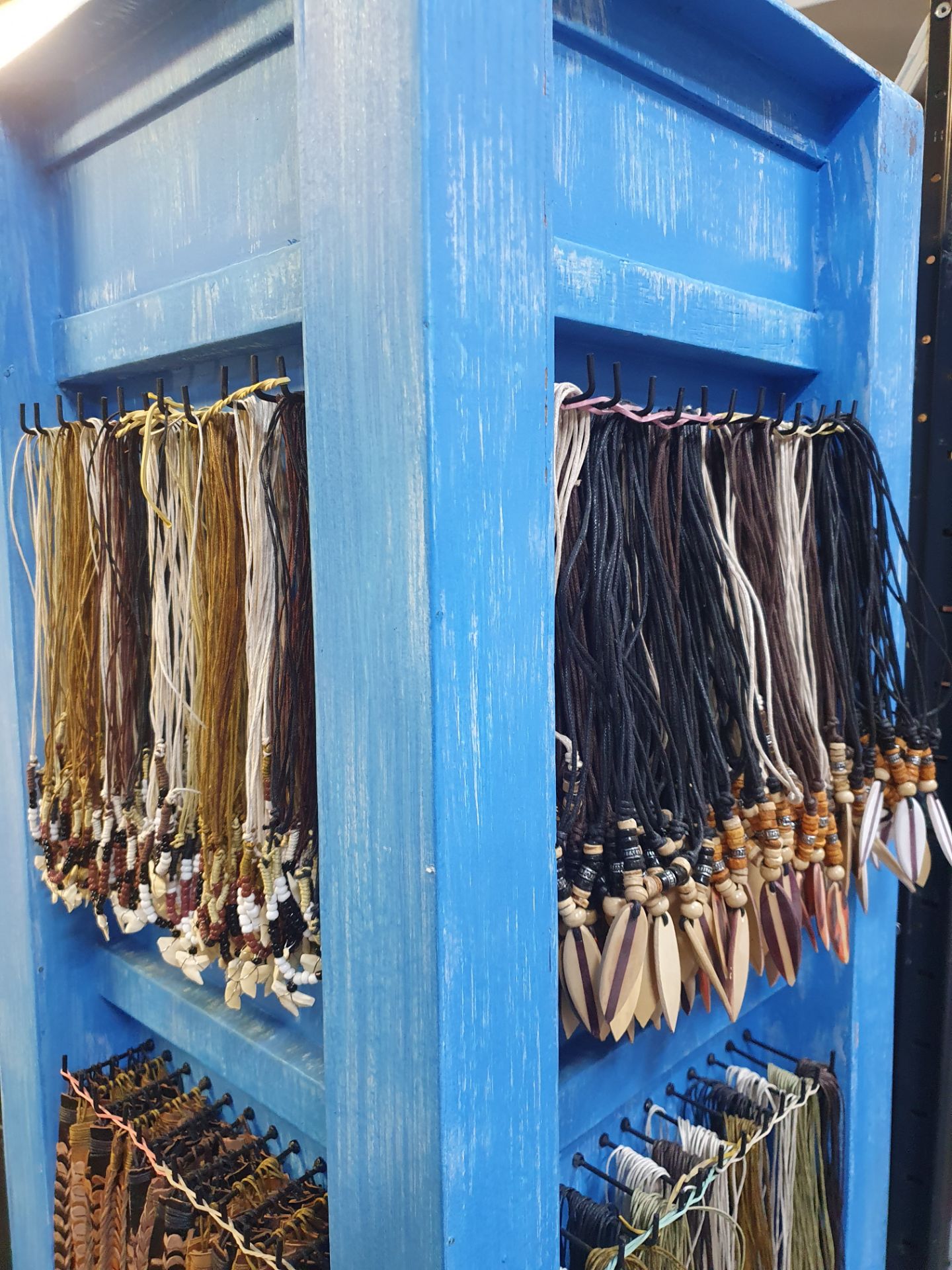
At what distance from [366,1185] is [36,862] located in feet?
2.05

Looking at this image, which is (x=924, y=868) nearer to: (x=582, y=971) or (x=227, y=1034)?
(x=582, y=971)

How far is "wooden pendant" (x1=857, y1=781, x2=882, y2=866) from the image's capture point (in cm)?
107

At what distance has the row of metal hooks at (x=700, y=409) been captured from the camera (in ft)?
2.60

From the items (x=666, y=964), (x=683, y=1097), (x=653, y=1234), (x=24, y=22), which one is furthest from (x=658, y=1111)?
(x=24, y=22)

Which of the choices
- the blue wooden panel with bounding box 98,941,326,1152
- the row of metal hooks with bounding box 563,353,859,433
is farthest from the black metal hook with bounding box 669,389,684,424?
the blue wooden panel with bounding box 98,941,326,1152

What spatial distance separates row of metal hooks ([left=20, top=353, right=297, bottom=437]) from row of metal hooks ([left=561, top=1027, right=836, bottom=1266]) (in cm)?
87

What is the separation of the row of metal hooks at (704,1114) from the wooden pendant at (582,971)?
0.84 feet

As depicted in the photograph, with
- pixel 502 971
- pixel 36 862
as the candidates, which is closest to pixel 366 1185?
pixel 502 971

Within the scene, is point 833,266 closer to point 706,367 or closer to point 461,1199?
point 706,367

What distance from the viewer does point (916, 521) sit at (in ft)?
4.45

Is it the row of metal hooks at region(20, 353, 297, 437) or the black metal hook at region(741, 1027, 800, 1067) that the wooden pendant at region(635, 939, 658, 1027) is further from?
the row of metal hooks at region(20, 353, 297, 437)

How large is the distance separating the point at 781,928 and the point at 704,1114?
1.12 feet

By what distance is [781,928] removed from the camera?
963mm

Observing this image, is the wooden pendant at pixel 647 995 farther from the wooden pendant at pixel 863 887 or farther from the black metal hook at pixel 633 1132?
the wooden pendant at pixel 863 887
